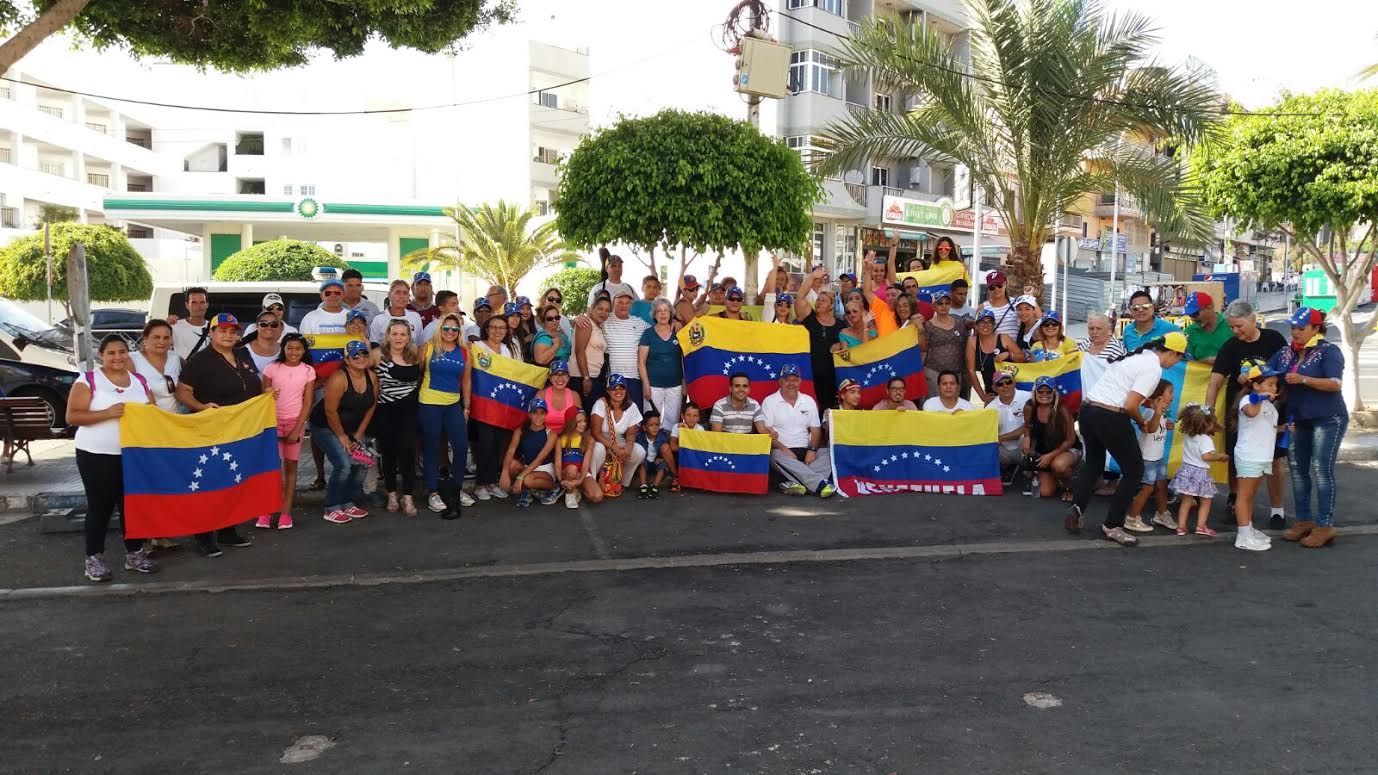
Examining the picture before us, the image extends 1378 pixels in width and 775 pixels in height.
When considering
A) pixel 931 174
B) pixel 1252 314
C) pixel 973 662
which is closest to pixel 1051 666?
pixel 973 662

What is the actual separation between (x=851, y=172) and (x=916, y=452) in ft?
86.6

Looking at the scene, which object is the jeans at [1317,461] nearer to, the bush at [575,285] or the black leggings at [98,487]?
the black leggings at [98,487]

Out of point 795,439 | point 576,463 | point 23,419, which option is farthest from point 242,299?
point 795,439

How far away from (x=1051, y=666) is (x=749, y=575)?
2.35 m

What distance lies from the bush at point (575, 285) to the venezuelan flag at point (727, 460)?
20.8 metres

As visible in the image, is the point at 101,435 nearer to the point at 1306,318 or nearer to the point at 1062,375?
the point at 1062,375

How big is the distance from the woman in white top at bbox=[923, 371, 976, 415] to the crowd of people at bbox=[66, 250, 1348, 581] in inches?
0.7

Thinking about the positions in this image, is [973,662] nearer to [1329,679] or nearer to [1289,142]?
[1329,679]

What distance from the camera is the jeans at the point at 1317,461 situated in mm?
7922

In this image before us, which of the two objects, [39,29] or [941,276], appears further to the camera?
[941,276]

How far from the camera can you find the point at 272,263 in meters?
33.3

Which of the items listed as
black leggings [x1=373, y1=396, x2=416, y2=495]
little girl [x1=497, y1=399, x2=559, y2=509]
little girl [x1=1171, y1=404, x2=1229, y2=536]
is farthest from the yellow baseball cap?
black leggings [x1=373, y1=396, x2=416, y2=495]

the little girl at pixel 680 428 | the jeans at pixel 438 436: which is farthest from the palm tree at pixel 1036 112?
the jeans at pixel 438 436

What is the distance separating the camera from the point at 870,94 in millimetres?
38250
